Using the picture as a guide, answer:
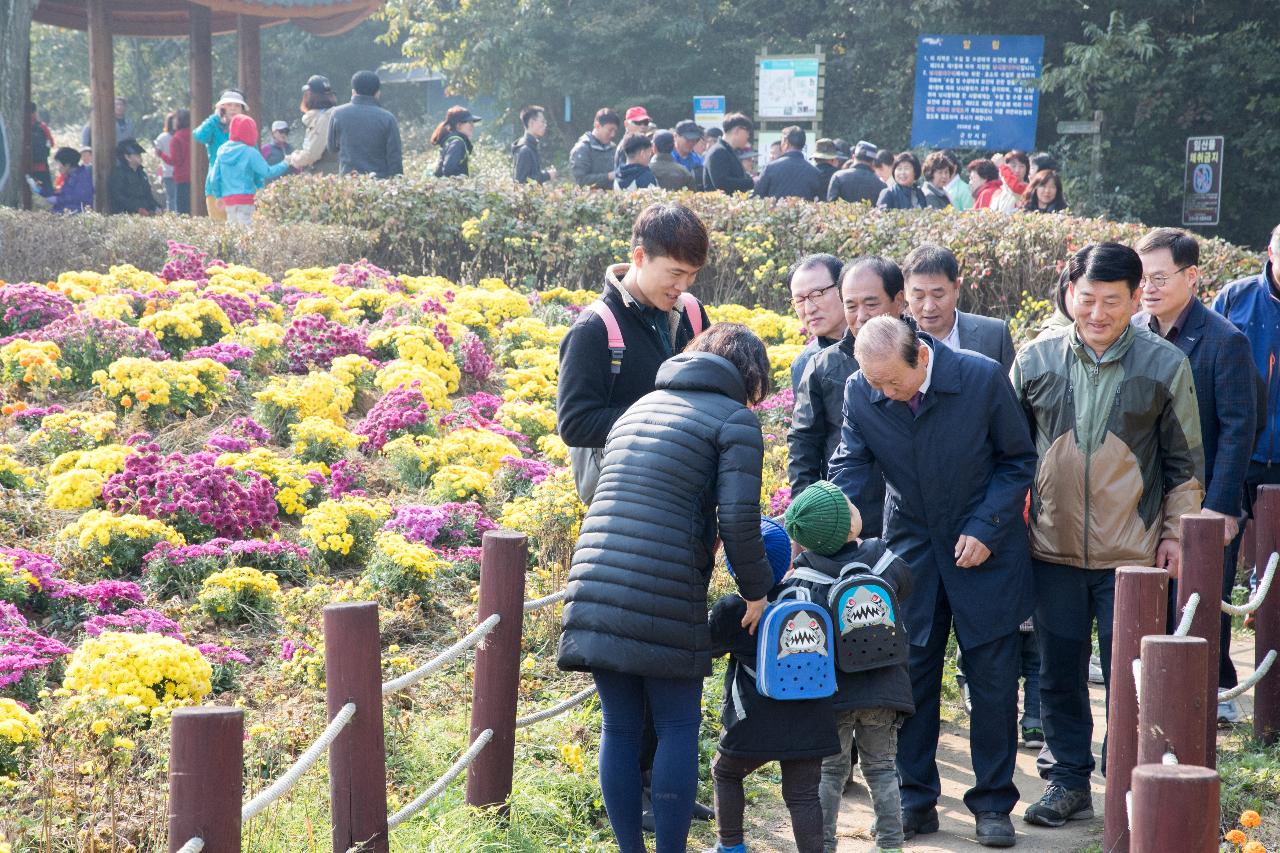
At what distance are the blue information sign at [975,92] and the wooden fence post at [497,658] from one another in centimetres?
1776

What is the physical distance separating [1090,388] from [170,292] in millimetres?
6746

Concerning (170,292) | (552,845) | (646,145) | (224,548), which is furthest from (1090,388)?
(646,145)

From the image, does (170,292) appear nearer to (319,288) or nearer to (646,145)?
(319,288)

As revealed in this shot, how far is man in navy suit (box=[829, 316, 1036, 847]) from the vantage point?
4.45 meters

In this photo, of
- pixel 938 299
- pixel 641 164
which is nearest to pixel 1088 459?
pixel 938 299

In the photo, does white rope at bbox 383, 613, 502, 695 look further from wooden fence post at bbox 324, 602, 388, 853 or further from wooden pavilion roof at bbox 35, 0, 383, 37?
wooden pavilion roof at bbox 35, 0, 383, 37

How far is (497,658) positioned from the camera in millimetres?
4152

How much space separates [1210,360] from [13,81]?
12.8m

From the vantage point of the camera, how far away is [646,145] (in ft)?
44.0

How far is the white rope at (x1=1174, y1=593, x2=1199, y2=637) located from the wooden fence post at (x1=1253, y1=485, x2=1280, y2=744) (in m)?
1.09

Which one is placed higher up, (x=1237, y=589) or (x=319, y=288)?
(x=319, y=288)

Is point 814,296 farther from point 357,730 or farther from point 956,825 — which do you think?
point 357,730

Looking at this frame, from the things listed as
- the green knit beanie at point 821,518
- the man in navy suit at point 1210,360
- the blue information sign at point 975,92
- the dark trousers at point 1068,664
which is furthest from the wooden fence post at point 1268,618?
the blue information sign at point 975,92

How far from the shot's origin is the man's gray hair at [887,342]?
14.0 feet
